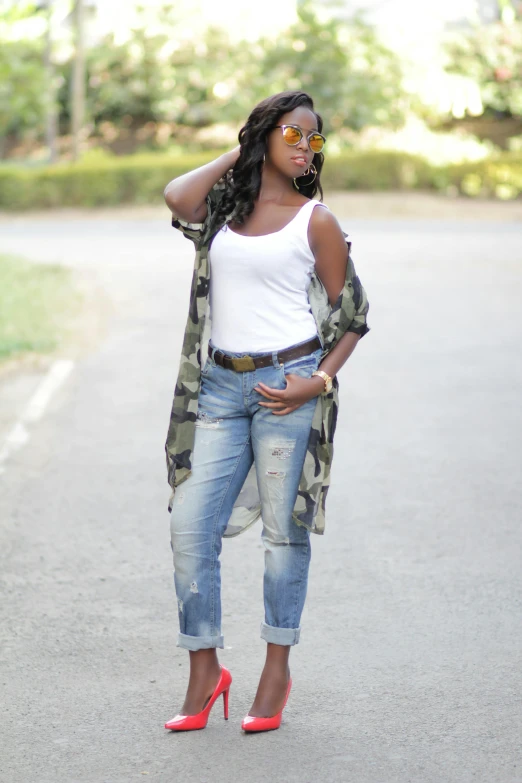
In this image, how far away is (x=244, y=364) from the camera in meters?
3.90

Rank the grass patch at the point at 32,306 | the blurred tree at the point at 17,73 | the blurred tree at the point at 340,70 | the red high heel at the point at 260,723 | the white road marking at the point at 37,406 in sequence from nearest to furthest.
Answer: the red high heel at the point at 260,723 → the white road marking at the point at 37,406 → the grass patch at the point at 32,306 → the blurred tree at the point at 17,73 → the blurred tree at the point at 340,70

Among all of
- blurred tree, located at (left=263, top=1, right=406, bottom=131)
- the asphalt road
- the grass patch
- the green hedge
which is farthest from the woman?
blurred tree, located at (left=263, top=1, right=406, bottom=131)

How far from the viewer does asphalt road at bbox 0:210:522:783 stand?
12.7ft

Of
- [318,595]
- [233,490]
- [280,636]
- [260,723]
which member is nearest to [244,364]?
[233,490]

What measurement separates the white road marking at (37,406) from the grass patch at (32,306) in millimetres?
639

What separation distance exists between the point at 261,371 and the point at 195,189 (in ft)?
1.98

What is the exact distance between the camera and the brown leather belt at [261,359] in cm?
389

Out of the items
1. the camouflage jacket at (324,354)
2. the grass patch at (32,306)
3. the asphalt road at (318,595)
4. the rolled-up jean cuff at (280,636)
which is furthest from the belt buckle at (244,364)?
the grass patch at (32,306)

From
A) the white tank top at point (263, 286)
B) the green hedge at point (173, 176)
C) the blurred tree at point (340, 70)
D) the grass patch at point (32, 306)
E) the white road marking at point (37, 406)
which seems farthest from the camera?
the blurred tree at point (340, 70)

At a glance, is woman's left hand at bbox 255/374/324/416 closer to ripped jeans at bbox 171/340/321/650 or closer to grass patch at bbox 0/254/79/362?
ripped jeans at bbox 171/340/321/650

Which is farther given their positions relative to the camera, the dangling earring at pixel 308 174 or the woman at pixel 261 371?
the dangling earring at pixel 308 174

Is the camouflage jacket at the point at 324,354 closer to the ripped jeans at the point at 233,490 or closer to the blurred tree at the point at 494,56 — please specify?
the ripped jeans at the point at 233,490

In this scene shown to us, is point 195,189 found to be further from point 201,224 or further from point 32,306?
point 32,306

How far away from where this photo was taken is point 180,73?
34875mm
